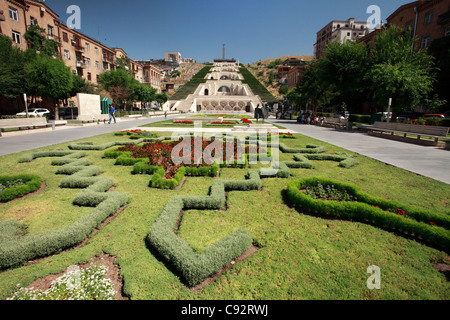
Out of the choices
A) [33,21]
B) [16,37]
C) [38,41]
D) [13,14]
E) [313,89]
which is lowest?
[313,89]

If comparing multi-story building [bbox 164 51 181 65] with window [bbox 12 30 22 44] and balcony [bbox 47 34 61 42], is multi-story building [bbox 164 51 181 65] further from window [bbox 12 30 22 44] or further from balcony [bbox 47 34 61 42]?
window [bbox 12 30 22 44]

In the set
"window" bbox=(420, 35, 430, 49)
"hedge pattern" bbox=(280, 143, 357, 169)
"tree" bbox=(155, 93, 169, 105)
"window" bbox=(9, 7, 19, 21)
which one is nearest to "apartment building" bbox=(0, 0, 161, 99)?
"window" bbox=(9, 7, 19, 21)

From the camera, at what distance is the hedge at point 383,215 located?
12.3 ft

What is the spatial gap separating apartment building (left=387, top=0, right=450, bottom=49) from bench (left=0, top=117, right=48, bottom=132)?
3912 centimetres

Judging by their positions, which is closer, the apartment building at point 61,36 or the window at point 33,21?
the apartment building at point 61,36

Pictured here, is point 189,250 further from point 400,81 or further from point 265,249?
point 400,81

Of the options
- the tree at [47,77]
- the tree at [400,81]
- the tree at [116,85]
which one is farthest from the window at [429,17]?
the tree at [47,77]

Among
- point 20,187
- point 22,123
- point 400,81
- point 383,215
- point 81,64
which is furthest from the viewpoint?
point 81,64

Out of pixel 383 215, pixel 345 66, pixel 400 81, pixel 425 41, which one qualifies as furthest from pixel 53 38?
pixel 425 41

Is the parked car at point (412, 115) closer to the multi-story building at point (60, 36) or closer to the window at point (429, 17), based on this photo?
the window at point (429, 17)

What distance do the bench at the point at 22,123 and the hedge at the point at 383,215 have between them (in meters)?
17.5

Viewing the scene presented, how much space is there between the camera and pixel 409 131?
1434 centimetres

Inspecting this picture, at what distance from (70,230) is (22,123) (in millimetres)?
16577
